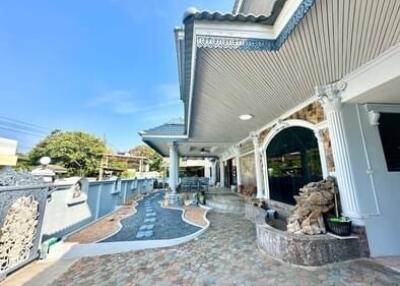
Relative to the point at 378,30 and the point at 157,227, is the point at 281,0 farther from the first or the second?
the point at 157,227

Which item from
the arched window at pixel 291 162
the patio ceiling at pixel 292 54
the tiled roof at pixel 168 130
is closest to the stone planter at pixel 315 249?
the arched window at pixel 291 162

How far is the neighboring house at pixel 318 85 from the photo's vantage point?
2.09 meters

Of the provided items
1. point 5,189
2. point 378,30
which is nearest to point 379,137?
point 378,30

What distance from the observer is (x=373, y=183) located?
3.18 meters

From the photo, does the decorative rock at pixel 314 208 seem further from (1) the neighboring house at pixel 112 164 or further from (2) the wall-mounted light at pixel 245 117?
(1) the neighboring house at pixel 112 164

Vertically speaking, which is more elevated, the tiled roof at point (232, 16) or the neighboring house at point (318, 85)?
the tiled roof at point (232, 16)

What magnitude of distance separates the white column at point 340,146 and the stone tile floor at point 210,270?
33.4 inches

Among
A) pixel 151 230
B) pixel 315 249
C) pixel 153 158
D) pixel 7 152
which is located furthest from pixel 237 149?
pixel 153 158

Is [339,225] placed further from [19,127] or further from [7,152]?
[19,127]

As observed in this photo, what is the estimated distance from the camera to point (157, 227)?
514 centimetres

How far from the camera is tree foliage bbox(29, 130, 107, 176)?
19.4 m

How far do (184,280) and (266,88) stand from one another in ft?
11.2

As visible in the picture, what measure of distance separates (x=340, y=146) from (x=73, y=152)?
22624 mm

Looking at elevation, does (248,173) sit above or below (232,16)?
below
